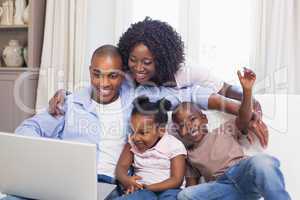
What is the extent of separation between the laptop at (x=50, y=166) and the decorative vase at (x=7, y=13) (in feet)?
6.00

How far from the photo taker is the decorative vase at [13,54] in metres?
2.54

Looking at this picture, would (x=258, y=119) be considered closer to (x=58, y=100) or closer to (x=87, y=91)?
(x=87, y=91)

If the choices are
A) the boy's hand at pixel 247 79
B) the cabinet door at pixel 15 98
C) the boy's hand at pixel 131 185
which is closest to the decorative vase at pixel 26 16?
the cabinet door at pixel 15 98

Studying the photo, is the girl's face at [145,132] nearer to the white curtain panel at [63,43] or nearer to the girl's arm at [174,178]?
the girl's arm at [174,178]

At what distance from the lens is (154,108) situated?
4.45 feet

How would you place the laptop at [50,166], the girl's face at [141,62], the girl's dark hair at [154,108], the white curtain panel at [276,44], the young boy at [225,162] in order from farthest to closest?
the white curtain panel at [276,44] → the girl's face at [141,62] → the girl's dark hair at [154,108] → the young boy at [225,162] → the laptop at [50,166]

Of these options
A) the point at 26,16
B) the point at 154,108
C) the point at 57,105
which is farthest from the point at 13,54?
the point at 154,108

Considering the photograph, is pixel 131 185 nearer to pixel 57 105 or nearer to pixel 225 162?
pixel 225 162

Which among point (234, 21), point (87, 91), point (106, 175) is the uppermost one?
point (234, 21)

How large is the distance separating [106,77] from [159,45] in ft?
0.89

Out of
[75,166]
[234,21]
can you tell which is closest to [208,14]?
[234,21]

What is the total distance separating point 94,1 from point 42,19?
416 mm

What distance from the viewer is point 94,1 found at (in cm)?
257

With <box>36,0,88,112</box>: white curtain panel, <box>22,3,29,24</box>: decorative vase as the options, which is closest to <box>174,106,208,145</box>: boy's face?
<box>36,0,88,112</box>: white curtain panel
